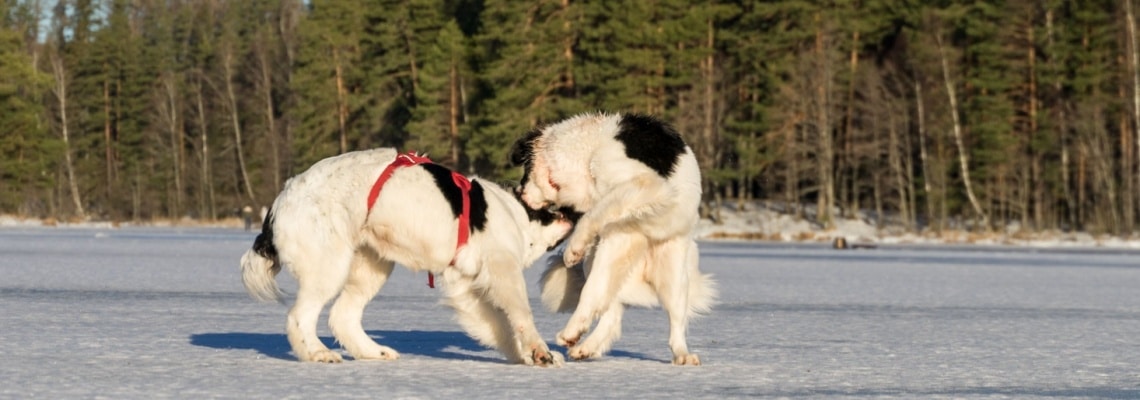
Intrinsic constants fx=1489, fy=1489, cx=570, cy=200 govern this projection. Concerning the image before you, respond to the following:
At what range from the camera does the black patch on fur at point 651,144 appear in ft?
29.5

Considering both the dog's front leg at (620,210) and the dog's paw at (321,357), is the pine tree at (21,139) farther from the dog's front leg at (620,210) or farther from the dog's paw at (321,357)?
the dog's front leg at (620,210)

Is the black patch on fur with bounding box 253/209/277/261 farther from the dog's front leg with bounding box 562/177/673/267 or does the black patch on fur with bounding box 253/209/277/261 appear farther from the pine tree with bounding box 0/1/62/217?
the pine tree with bounding box 0/1/62/217

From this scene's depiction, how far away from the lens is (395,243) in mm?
8656

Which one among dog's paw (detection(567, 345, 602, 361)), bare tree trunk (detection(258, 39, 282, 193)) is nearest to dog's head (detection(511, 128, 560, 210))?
dog's paw (detection(567, 345, 602, 361))

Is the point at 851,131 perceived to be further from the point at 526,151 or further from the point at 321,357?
the point at 321,357

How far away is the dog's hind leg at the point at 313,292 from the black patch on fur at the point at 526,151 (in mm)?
1369

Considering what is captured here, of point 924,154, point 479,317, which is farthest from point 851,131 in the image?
point 479,317

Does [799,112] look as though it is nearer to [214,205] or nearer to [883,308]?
[214,205]

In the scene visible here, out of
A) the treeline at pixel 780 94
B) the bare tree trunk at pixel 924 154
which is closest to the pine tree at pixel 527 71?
the treeline at pixel 780 94

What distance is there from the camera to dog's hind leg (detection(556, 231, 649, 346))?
855 centimetres

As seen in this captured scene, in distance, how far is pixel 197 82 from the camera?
91812mm

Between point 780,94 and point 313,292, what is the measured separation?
2136 inches

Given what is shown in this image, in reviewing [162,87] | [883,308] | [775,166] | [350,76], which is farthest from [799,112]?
[883,308]

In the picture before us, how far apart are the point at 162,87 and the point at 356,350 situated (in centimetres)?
8284
